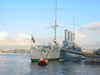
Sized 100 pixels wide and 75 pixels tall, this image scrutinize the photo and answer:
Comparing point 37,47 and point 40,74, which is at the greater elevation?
point 37,47

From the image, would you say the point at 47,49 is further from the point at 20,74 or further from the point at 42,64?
the point at 20,74

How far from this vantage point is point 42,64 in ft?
171

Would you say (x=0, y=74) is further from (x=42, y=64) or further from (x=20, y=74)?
(x=42, y=64)

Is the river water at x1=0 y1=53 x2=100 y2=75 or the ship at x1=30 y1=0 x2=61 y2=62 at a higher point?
the ship at x1=30 y1=0 x2=61 y2=62

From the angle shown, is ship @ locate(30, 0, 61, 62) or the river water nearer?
the river water

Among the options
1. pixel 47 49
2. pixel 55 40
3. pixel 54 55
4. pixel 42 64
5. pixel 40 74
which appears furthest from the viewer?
pixel 55 40

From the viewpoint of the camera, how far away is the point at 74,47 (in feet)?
369

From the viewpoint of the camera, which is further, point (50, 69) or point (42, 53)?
point (42, 53)

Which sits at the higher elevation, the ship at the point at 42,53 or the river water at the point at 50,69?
the ship at the point at 42,53

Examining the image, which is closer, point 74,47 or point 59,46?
point 59,46

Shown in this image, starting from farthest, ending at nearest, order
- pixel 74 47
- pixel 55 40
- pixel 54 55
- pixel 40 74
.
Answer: pixel 74 47 → pixel 55 40 → pixel 54 55 → pixel 40 74

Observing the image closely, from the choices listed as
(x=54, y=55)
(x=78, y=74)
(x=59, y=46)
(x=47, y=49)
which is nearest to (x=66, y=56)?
(x=59, y=46)

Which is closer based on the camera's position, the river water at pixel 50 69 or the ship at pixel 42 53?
the river water at pixel 50 69

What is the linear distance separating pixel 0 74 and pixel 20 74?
15.9 ft
